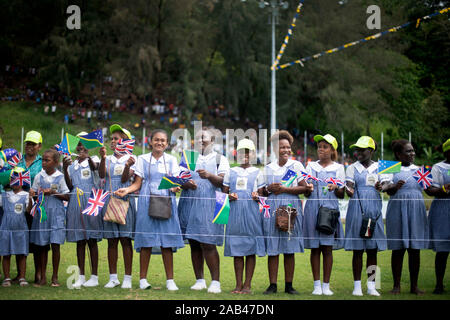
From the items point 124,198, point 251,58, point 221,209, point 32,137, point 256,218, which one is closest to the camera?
point 221,209

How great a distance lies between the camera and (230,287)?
7.05 m

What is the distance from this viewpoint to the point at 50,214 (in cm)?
705

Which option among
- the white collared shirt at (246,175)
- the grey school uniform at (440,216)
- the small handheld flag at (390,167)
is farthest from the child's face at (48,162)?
the grey school uniform at (440,216)

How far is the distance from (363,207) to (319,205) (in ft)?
1.78

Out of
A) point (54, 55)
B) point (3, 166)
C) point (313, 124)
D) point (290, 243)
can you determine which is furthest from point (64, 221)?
point (313, 124)

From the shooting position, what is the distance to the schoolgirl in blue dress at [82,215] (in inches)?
271

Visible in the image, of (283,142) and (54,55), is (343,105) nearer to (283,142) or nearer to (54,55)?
(54,55)

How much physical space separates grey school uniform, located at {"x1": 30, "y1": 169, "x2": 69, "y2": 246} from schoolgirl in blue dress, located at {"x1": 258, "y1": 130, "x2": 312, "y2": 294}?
267cm

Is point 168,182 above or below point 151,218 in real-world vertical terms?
above

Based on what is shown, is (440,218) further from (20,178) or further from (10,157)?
(10,157)

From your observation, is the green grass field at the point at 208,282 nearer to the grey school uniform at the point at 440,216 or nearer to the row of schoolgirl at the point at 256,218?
the row of schoolgirl at the point at 256,218

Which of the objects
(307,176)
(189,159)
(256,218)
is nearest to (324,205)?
(307,176)

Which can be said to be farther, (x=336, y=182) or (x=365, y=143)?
(x=365, y=143)

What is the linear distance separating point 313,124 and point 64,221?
99.1 feet
